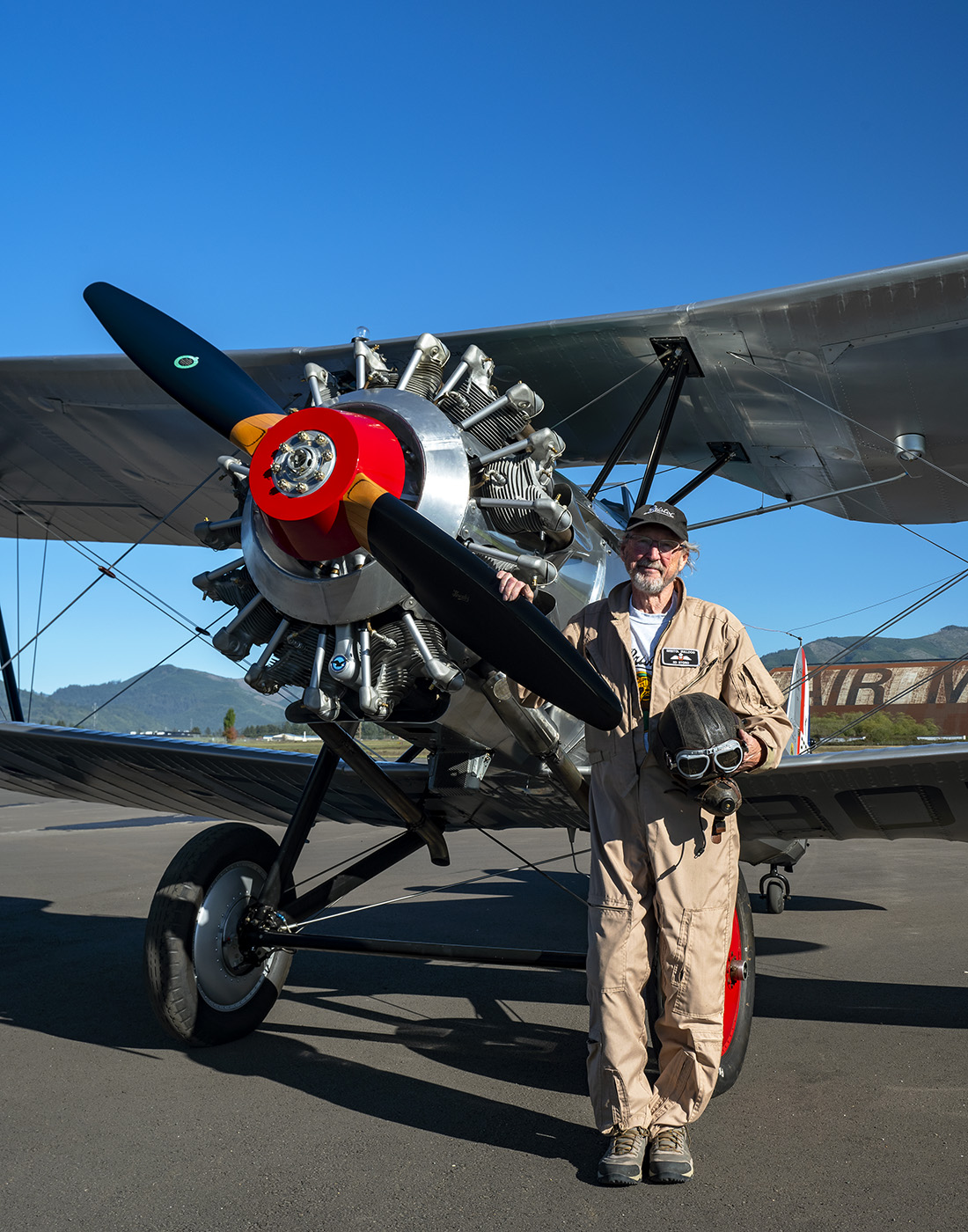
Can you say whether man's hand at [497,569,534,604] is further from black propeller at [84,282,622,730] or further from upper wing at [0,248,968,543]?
upper wing at [0,248,968,543]

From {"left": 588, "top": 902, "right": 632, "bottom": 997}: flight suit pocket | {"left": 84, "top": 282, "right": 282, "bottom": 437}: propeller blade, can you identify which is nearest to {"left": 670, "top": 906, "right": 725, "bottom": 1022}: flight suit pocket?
{"left": 588, "top": 902, "right": 632, "bottom": 997}: flight suit pocket

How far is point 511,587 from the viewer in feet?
8.74

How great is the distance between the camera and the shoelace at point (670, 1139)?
2.56 metres

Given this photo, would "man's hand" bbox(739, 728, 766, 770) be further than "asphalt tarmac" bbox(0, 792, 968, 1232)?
Yes

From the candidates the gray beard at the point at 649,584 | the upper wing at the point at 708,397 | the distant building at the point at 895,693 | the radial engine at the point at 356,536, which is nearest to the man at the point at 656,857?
the gray beard at the point at 649,584

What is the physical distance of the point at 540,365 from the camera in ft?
15.5

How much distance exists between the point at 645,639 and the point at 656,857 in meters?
0.71

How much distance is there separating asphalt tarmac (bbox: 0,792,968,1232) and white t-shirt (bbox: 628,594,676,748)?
1319mm

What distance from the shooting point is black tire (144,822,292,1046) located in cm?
374

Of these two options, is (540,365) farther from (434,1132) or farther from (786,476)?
(434,1132)

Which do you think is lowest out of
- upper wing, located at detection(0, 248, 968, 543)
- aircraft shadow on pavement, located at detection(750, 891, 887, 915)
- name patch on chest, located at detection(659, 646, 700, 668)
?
aircraft shadow on pavement, located at detection(750, 891, 887, 915)

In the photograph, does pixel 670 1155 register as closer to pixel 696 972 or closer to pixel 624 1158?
pixel 624 1158

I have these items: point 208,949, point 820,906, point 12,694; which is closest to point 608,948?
point 208,949

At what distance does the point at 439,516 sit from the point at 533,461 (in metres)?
0.42
